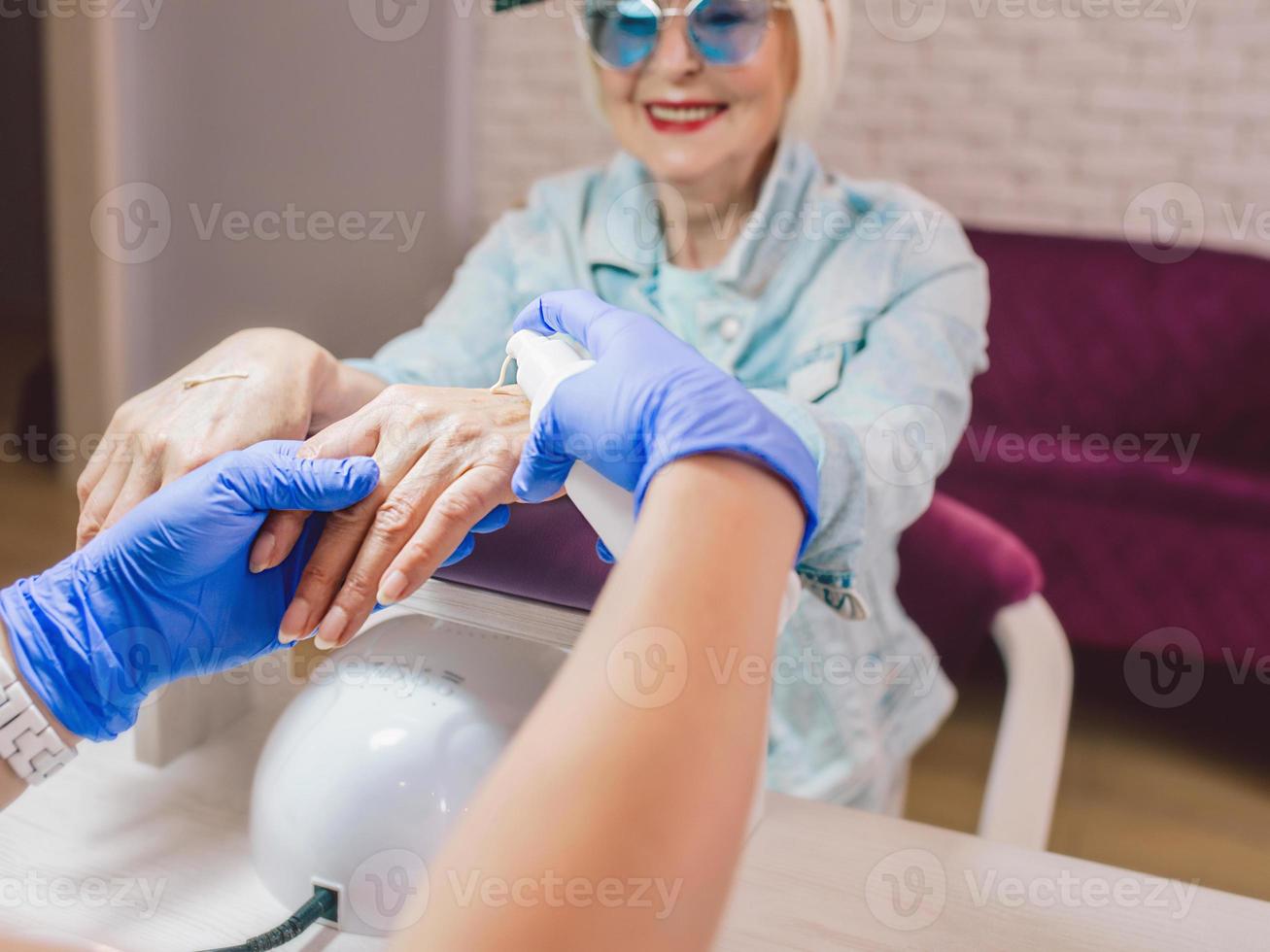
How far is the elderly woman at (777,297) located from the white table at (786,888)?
0.20 m

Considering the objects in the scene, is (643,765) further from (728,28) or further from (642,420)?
(728,28)

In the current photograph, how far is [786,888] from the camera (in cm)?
65

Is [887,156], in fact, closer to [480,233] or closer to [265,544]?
[480,233]

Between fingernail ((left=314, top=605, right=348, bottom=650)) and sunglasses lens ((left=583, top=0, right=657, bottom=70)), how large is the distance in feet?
2.29

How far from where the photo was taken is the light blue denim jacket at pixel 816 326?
39.9 inches

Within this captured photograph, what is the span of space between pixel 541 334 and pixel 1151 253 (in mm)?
2093

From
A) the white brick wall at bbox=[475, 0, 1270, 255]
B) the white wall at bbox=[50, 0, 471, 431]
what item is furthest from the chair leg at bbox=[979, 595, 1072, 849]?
the white brick wall at bbox=[475, 0, 1270, 255]

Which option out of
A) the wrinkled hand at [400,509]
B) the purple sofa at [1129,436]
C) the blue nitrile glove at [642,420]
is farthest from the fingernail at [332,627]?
the purple sofa at [1129,436]

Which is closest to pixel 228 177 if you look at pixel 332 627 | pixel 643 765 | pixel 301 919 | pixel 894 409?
→ pixel 894 409

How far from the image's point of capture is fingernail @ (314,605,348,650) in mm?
639

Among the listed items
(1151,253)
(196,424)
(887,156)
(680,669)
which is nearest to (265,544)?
(196,424)

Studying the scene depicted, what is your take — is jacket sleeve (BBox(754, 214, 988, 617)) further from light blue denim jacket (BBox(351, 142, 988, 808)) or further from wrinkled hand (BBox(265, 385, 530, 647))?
wrinkled hand (BBox(265, 385, 530, 647))

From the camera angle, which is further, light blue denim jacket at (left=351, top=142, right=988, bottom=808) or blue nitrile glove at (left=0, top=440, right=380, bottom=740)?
light blue denim jacket at (left=351, top=142, right=988, bottom=808)

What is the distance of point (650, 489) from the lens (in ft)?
1.55
